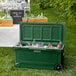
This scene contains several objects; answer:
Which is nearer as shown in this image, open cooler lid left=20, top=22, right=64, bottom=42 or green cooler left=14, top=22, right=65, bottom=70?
green cooler left=14, top=22, right=65, bottom=70

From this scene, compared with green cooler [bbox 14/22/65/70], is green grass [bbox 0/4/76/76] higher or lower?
lower

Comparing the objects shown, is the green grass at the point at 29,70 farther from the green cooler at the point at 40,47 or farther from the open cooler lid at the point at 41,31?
the open cooler lid at the point at 41,31

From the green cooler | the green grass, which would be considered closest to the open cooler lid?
the green cooler

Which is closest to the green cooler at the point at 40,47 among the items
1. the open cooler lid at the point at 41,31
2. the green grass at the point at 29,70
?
the open cooler lid at the point at 41,31

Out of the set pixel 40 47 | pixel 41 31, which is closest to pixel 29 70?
pixel 40 47

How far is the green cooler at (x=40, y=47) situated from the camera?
6680 millimetres

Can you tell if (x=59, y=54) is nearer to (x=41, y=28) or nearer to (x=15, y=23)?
(x=41, y=28)

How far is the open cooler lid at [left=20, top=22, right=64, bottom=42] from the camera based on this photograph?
291 inches

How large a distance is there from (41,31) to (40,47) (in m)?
0.82

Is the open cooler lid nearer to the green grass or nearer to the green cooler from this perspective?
the green cooler

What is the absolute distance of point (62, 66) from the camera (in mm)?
6957

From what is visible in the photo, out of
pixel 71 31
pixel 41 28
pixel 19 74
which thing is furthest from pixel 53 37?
pixel 71 31

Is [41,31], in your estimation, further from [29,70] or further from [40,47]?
[29,70]

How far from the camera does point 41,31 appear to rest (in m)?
7.54
